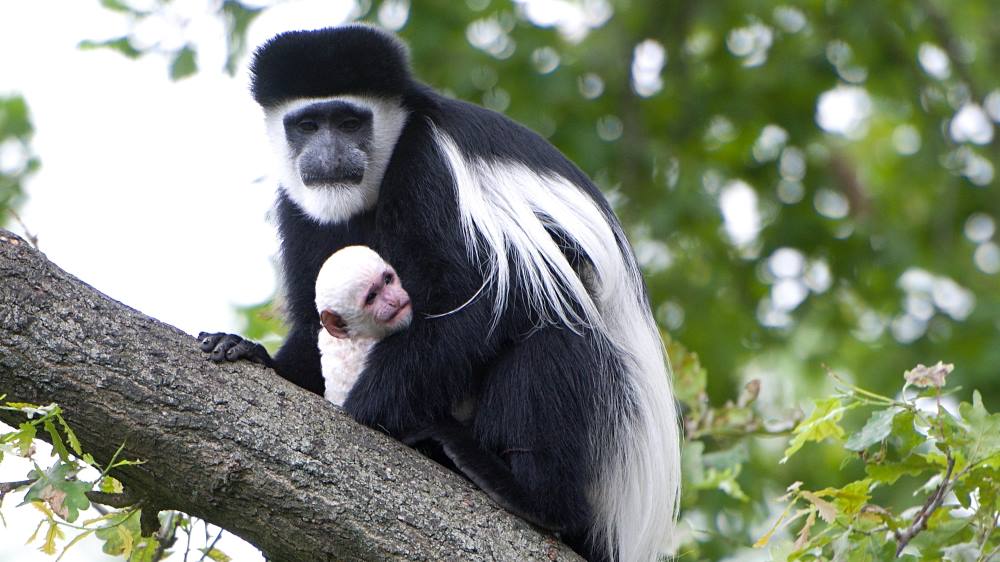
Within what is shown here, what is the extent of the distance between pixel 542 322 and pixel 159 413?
83cm

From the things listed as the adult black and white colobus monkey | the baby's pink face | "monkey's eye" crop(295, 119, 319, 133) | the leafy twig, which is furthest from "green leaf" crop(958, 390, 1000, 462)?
"monkey's eye" crop(295, 119, 319, 133)

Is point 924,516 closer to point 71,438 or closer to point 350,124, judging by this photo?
point 71,438

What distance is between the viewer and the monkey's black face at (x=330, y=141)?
2.54 metres

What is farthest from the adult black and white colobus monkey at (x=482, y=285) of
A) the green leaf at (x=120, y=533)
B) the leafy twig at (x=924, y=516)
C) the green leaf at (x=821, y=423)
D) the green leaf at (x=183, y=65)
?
the green leaf at (x=183, y=65)

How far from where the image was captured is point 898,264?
4.68 m

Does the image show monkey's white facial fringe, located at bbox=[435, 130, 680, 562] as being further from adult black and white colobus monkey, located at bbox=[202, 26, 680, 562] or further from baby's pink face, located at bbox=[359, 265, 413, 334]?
baby's pink face, located at bbox=[359, 265, 413, 334]

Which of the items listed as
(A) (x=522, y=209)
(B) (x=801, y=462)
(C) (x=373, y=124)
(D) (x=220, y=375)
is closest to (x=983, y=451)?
(A) (x=522, y=209)

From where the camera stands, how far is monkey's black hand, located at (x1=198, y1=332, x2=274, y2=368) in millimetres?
1869

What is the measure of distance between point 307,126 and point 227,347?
89 centimetres

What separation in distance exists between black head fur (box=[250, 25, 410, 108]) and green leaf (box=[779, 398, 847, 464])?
3.98ft

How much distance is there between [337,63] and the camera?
8.55 ft

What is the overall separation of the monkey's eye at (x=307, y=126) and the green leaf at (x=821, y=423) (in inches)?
52.2

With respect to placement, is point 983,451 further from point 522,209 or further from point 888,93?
point 888,93

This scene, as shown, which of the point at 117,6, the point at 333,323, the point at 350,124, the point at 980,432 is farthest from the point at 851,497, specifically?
the point at 117,6
